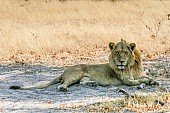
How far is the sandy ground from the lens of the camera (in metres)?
8.71

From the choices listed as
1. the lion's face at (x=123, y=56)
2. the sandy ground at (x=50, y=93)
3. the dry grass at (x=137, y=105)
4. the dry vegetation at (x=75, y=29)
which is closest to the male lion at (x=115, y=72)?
the lion's face at (x=123, y=56)

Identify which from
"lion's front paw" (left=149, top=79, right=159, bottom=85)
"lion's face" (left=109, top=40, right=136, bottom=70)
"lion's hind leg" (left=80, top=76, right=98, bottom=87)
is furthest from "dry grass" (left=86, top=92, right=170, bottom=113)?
"lion's hind leg" (left=80, top=76, right=98, bottom=87)

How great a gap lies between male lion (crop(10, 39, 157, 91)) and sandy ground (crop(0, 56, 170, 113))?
0.16 metres

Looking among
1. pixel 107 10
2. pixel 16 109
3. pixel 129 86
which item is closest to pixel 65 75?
pixel 129 86

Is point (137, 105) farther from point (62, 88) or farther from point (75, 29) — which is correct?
point (75, 29)

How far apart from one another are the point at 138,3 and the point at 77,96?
57.5 ft

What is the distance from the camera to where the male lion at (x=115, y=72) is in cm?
1055

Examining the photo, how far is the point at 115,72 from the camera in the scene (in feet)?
35.2

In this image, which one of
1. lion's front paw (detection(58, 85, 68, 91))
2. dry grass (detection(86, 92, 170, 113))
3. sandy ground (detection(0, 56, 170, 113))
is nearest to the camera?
dry grass (detection(86, 92, 170, 113))

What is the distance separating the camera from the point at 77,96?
31.9 feet

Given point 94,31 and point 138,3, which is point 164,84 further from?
point 138,3

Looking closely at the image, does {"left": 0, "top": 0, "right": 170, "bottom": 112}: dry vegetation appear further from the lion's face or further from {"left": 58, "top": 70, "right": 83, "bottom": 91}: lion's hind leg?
the lion's face

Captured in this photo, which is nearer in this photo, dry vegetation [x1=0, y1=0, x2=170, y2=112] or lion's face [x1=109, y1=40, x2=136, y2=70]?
lion's face [x1=109, y1=40, x2=136, y2=70]

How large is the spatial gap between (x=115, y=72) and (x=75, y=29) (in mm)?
8580
